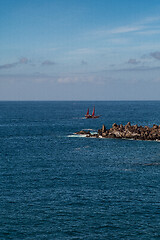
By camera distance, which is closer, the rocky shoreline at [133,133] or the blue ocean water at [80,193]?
the blue ocean water at [80,193]

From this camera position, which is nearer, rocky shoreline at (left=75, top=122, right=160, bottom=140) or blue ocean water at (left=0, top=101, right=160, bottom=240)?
blue ocean water at (left=0, top=101, right=160, bottom=240)

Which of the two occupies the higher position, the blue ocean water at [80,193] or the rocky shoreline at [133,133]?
the rocky shoreline at [133,133]

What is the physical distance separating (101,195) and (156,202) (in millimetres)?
8786

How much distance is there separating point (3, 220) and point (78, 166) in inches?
1232

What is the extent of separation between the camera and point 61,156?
84000 millimetres

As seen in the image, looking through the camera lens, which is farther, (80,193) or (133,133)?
(133,133)

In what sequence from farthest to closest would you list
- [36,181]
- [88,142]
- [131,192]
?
[88,142], [36,181], [131,192]

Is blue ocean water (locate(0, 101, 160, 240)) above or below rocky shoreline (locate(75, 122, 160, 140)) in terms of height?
below

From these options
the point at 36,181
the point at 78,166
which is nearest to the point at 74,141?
the point at 78,166

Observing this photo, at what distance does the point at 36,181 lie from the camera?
2338 inches

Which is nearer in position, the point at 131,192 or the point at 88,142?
the point at 131,192

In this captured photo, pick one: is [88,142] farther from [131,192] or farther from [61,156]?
[131,192]

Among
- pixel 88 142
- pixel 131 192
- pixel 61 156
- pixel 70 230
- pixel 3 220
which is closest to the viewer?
pixel 70 230

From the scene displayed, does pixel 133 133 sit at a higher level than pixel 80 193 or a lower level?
higher
